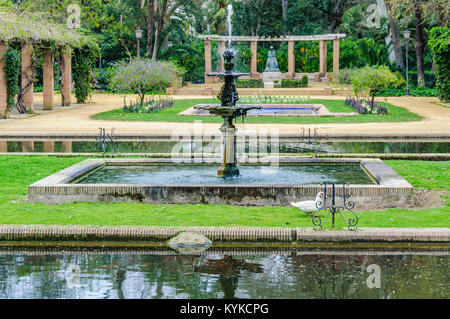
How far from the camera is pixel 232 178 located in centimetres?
1224

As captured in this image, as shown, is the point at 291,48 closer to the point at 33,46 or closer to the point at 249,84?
the point at 249,84

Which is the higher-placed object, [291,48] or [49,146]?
[291,48]

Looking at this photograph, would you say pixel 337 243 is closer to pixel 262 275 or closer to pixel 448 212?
pixel 262 275

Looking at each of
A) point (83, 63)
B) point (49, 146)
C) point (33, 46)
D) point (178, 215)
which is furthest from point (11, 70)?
point (178, 215)

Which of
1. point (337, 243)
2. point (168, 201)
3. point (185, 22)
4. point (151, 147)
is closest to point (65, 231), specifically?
point (168, 201)

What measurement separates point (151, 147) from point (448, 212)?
9.47 metres

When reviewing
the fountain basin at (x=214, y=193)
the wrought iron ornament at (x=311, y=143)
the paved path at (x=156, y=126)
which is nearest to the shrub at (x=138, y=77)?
the paved path at (x=156, y=126)

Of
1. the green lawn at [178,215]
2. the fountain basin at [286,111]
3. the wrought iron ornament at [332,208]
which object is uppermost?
the fountain basin at [286,111]

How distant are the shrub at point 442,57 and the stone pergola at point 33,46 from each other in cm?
1576

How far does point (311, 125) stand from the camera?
23.3m

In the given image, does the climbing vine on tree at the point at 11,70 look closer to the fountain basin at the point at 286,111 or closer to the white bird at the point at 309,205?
the fountain basin at the point at 286,111

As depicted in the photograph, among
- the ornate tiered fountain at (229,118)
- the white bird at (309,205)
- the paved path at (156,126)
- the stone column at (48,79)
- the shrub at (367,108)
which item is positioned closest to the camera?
the white bird at (309,205)

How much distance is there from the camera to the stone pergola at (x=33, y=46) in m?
24.0

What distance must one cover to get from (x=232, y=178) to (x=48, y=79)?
19.1 meters
